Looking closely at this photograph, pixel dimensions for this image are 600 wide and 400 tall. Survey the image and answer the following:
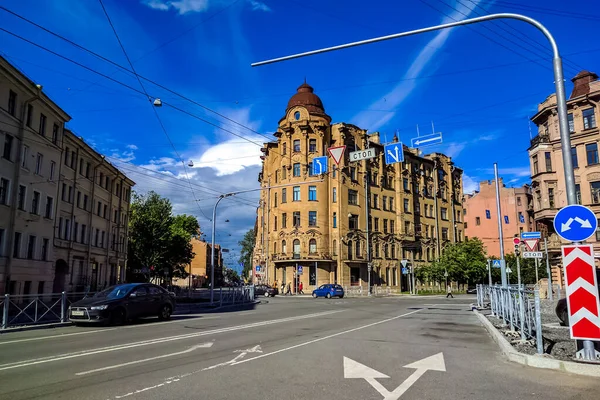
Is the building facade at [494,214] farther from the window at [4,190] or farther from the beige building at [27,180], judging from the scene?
the window at [4,190]

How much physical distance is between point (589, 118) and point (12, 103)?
4415 centimetres

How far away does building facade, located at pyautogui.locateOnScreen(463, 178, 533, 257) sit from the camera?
77.1m

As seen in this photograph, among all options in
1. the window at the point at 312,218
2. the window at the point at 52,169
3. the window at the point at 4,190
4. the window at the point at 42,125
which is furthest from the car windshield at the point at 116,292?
the window at the point at 312,218

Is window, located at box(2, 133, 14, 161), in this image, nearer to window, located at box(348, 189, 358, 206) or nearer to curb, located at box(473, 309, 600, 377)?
curb, located at box(473, 309, 600, 377)

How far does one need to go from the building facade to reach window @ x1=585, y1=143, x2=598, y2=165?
3644 centimetres

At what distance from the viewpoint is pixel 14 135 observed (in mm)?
24797

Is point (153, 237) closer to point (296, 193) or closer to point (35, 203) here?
point (296, 193)

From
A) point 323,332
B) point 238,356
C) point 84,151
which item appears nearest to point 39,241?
point 84,151

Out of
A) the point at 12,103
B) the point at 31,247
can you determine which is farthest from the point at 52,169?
the point at 12,103

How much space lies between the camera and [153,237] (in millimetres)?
49812

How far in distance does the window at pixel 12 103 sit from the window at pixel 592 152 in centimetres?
4377

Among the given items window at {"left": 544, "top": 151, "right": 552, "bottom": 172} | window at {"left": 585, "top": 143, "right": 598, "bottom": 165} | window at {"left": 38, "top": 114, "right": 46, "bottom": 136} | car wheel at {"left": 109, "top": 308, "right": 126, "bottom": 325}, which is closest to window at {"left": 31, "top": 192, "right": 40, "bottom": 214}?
window at {"left": 38, "top": 114, "right": 46, "bottom": 136}

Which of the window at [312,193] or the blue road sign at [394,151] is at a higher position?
the window at [312,193]

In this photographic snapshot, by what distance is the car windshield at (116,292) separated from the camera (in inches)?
647
